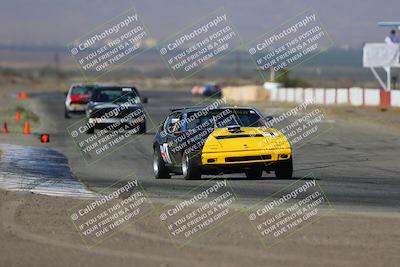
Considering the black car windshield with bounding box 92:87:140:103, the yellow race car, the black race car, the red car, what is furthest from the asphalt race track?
the red car

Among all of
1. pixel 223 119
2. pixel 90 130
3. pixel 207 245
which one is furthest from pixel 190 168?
pixel 90 130

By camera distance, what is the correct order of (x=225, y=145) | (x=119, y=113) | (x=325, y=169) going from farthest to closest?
(x=119, y=113)
(x=325, y=169)
(x=225, y=145)

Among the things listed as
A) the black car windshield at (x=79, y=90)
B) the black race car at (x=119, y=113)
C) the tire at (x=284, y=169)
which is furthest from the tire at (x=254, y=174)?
the black car windshield at (x=79, y=90)

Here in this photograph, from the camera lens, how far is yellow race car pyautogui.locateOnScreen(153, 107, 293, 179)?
15586mm


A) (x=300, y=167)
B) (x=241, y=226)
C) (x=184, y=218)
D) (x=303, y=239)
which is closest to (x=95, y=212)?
(x=184, y=218)

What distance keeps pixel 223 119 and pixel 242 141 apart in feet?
3.00

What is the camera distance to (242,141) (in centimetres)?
1568

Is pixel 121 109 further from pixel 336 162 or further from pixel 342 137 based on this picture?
pixel 336 162

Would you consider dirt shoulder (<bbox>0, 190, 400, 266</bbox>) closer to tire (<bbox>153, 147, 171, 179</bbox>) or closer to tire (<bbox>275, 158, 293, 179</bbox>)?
tire (<bbox>275, 158, 293, 179</bbox>)

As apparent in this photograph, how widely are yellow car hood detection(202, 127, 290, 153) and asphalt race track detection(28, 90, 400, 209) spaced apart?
586 mm

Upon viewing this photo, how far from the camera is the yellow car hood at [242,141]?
15594mm

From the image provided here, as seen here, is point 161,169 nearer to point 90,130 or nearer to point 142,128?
point 142,128

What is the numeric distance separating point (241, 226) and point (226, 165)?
196 inches

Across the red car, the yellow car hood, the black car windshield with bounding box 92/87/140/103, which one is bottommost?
the red car
